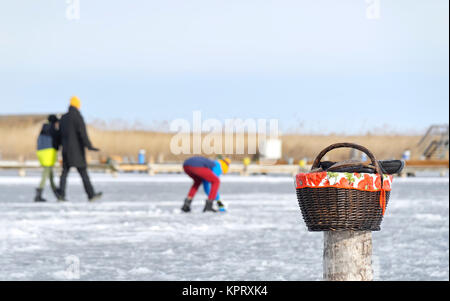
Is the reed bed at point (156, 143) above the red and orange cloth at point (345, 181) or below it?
below

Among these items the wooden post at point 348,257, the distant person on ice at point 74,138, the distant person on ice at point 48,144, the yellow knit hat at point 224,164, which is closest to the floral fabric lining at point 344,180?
the wooden post at point 348,257

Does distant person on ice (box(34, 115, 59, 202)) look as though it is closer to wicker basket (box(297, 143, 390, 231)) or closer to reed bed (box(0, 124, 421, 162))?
wicker basket (box(297, 143, 390, 231))

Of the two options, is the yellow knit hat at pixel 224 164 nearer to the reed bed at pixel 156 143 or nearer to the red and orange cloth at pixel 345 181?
the red and orange cloth at pixel 345 181

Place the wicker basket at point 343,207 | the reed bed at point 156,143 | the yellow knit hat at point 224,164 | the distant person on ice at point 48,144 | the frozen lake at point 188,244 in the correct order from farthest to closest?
the reed bed at point 156,143 → the distant person on ice at point 48,144 → the yellow knit hat at point 224,164 → the frozen lake at point 188,244 → the wicker basket at point 343,207

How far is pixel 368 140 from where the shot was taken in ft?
196

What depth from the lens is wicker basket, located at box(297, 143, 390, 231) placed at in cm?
402

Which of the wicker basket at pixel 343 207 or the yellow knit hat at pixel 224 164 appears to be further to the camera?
the yellow knit hat at pixel 224 164

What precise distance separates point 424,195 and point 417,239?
1016 centimetres

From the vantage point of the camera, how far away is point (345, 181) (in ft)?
13.3

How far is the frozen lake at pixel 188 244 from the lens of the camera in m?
6.65

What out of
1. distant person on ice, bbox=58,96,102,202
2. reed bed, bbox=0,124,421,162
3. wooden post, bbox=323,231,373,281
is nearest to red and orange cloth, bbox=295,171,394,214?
wooden post, bbox=323,231,373,281

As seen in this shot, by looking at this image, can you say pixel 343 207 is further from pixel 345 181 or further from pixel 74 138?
pixel 74 138

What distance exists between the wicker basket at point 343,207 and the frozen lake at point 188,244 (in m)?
2.33
